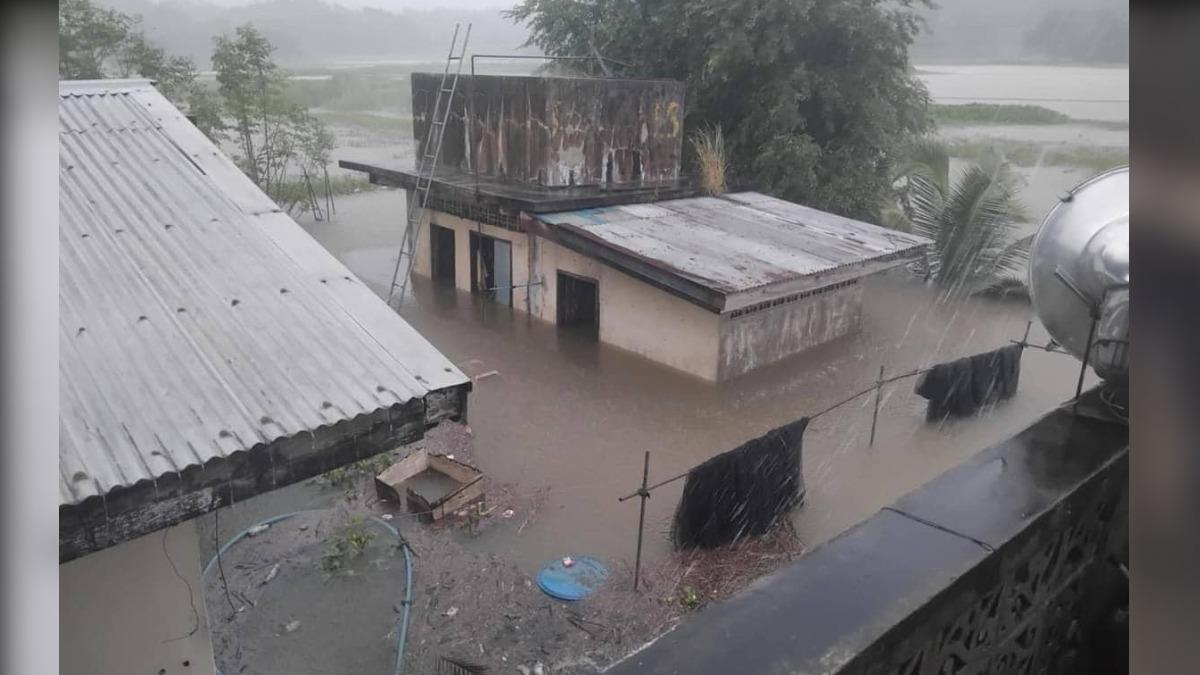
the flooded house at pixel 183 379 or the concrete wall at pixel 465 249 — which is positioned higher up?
the flooded house at pixel 183 379

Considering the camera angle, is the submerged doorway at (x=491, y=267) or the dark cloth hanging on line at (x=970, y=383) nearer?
the dark cloth hanging on line at (x=970, y=383)

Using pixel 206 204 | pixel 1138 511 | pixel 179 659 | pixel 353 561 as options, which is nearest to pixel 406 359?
pixel 206 204

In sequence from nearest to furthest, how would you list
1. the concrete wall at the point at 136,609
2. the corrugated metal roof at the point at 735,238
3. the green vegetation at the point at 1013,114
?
the green vegetation at the point at 1013,114, the concrete wall at the point at 136,609, the corrugated metal roof at the point at 735,238

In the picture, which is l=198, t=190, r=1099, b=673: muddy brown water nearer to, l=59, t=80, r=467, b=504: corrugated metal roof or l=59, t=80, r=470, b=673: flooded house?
l=59, t=80, r=470, b=673: flooded house

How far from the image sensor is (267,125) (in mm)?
15062

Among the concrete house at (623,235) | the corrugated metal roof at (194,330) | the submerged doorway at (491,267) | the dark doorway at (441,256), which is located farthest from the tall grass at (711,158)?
the corrugated metal roof at (194,330)

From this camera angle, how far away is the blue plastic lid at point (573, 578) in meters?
4.81

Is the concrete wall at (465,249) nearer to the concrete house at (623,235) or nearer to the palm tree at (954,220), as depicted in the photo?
the concrete house at (623,235)

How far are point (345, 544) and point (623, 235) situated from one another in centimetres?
512

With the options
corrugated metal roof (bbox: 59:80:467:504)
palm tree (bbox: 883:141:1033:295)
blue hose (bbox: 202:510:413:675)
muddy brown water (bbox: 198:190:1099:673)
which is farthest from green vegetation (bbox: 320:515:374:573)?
palm tree (bbox: 883:141:1033:295)

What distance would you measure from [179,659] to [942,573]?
260 cm

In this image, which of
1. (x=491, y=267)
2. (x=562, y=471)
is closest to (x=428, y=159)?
(x=491, y=267)

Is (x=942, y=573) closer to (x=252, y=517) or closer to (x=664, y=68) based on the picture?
(x=252, y=517)

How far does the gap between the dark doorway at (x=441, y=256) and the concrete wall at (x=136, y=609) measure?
374 inches
